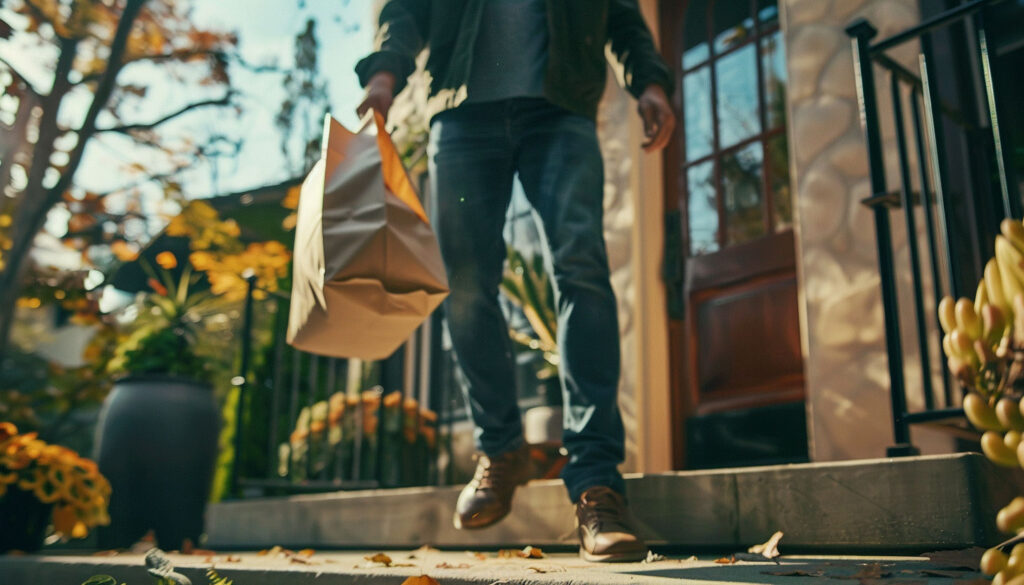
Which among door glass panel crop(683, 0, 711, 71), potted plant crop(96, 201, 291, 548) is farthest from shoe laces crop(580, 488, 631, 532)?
door glass panel crop(683, 0, 711, 71)

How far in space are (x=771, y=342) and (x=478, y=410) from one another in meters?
1.95

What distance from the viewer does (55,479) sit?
3.05m

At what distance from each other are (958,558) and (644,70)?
4.31 ft

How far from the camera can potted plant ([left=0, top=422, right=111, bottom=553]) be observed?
→ 2.98 metres

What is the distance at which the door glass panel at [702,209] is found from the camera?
3.95m

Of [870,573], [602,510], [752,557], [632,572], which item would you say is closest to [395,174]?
[602,510]

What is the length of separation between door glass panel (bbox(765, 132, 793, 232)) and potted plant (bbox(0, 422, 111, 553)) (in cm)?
296

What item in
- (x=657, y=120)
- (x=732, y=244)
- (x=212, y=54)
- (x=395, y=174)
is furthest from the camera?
(x=212, y=54)

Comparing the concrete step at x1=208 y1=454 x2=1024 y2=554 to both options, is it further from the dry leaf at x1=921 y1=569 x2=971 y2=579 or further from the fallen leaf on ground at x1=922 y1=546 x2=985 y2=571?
the dry leaf at x1=921 y1=569 x2=971 y2=579

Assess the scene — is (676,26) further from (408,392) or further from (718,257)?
(408,392)

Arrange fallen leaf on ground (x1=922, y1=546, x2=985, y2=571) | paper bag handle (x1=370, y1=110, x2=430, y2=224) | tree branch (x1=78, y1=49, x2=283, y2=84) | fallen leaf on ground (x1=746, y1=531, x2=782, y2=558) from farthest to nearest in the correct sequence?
tree branch (x1=78, y1=49, x2=283, y2=84)
paper bag handle (x1=370, y1=110, x2=430, y2=224)
fallen leaf on ground (x1=746, y1=531, x2=782, y2=558)
fallen leaf on ground (x1=922, y1=546, x2=985, y2=571)

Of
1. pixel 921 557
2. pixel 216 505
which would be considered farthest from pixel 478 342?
pixel 216 505

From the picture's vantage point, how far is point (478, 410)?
205cm

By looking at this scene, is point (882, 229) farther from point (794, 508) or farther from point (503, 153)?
point (503, 153)
